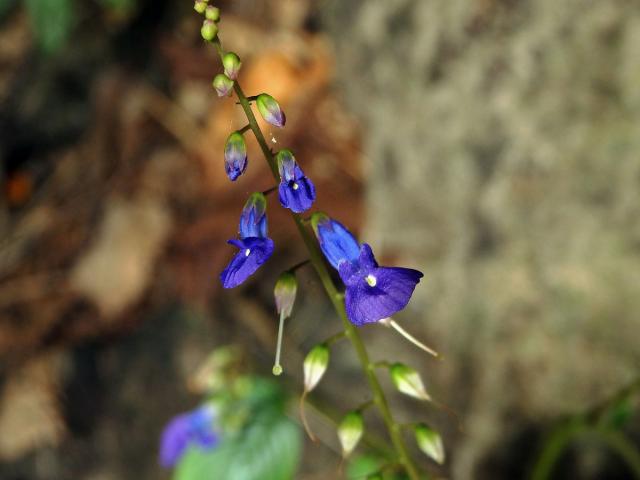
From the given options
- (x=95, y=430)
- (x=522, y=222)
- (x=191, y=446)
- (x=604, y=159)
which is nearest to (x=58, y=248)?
(x=95, y=430)

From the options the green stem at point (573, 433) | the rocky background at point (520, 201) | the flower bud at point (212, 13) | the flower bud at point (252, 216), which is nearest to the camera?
the flower bud at point (212, 13)

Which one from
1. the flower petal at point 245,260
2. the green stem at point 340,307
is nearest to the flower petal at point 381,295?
the green stem at point 340,307

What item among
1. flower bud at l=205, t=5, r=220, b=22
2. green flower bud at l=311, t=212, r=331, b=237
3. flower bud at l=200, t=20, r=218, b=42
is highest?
flower bud at l=205, t=5, r=220, b=22

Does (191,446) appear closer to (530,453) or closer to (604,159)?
(530,453)

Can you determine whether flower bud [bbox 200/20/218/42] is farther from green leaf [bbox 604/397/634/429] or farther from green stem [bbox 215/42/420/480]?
green leaf [bbox 604/397/634/429]

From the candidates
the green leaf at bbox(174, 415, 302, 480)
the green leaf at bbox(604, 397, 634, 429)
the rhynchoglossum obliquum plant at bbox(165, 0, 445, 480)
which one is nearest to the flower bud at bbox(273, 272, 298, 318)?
the rhynchoglossum obliquum plant at bbox(165, 0, 445, 480)

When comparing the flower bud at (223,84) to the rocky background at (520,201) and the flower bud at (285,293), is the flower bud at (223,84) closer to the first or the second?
the flower bud at (285,293)

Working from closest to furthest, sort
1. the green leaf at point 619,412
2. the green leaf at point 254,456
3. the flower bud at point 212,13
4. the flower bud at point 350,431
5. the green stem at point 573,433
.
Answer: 1. the flower bud at point 212,13
2. the flower bud at point 350,431
3. the green leaf at point 619,412
4. the green stem at point 573,433
5. the green leaf at point 254,456
